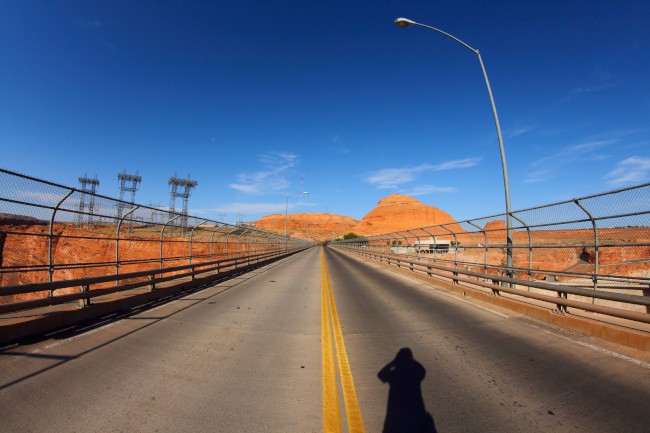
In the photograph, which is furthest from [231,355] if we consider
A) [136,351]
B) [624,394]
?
[624,394]

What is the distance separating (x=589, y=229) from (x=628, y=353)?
3.79 metres

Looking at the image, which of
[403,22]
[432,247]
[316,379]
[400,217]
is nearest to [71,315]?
[316,379]

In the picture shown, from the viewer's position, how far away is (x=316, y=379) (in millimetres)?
4168

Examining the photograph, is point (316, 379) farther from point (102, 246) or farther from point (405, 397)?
point (102, 246)

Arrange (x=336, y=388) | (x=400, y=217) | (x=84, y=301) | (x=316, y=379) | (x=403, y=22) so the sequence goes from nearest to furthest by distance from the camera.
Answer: (x=336, y=388) → (x=316, y=379) → (x=84, y=301) → (x=403, y=22) → (x=400, y=217)

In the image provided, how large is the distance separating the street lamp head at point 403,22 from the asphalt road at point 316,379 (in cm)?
984

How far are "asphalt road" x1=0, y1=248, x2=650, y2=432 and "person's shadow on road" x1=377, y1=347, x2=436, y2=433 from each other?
2cm

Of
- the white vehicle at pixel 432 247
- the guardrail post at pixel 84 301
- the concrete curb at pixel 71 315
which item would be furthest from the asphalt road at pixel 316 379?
the white vehicle at pixel 432 247

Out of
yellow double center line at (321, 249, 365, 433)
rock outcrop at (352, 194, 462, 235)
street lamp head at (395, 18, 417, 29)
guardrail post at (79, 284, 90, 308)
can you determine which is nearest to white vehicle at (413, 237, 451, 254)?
street lamp head at (395, 18, 417, 29)

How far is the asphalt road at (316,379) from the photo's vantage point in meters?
3.15

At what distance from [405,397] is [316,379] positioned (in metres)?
1.08

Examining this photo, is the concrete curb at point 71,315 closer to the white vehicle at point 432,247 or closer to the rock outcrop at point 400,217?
the white vehicle at point 432,247

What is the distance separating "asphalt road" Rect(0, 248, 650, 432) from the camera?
3152 mm

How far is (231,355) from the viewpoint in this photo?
16.4 feet
